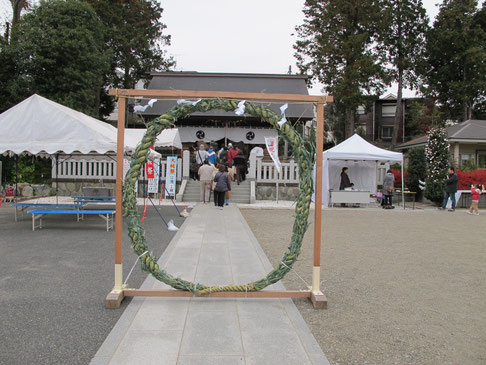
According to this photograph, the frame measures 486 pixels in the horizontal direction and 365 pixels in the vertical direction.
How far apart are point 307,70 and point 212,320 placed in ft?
96.9

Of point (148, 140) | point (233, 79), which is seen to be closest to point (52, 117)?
point (148, 140)

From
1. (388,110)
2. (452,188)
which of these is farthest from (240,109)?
(388,110)

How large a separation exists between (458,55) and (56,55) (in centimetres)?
2989

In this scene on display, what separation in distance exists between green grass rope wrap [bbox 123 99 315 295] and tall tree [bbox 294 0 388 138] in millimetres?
25170

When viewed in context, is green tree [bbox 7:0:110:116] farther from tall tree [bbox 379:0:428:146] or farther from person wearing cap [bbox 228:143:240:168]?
tall tree [bbox 379:0:428:146]

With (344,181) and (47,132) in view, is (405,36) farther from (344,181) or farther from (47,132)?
(47,132)

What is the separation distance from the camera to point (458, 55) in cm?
3141

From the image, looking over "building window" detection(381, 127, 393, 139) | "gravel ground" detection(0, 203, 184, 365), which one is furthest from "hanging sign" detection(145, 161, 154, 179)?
"building window" detection(381, 127, 393, 139)

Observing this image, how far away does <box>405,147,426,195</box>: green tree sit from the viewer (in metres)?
19.8

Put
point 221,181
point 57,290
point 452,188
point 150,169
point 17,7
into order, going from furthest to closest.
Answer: point 17,7 → point 452,188 → point 221,181 → point 150,169 → point 57,290

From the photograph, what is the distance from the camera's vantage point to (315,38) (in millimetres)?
30359

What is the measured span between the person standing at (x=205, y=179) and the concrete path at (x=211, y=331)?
931cm

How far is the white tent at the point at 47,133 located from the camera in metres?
9.23

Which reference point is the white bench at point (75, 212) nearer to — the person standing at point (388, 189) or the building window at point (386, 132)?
the person standing at point (388, 189)
